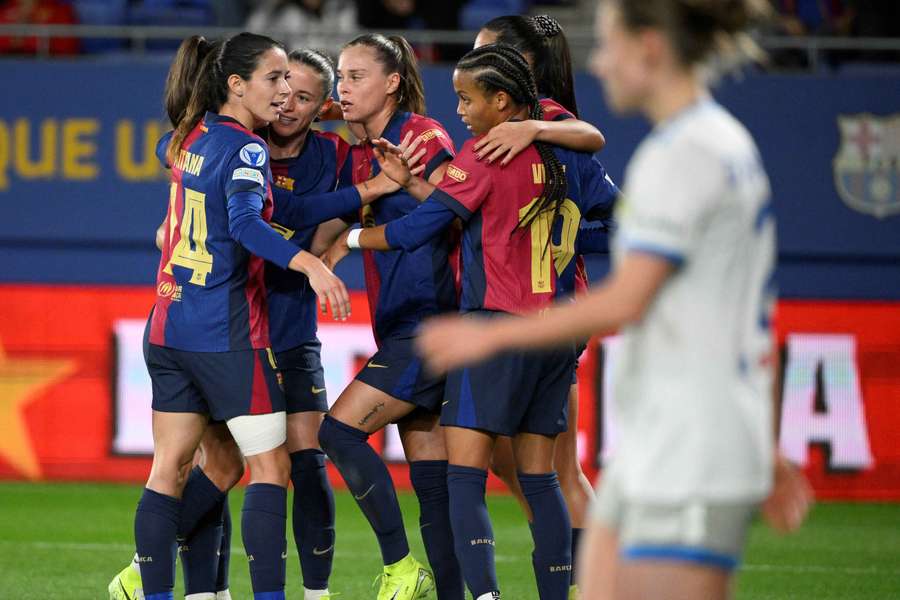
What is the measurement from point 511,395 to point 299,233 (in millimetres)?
1174

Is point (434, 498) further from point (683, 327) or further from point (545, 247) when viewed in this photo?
point (683, 327)

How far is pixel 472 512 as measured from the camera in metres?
4.07

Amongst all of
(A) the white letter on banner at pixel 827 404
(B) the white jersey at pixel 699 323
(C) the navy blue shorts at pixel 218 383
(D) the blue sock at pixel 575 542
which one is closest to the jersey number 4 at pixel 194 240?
(C) the navy blue shorts at pixel 218 383

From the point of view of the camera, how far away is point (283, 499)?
4.29m

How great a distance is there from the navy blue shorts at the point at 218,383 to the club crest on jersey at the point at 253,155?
0.60m

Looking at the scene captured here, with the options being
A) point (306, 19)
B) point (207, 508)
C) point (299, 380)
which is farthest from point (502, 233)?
point (306, 19)

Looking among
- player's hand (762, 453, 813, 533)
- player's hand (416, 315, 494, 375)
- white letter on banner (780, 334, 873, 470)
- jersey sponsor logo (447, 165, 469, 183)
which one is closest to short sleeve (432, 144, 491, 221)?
jersey sponsor logo (447, 165, 469, 183)

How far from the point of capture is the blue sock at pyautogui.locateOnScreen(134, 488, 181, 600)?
167 inches

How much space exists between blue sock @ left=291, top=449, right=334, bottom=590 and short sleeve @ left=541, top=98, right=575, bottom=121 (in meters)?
1.44

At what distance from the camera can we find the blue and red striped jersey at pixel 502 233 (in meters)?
4.10

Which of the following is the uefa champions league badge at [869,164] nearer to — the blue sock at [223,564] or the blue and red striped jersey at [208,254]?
the blue sock at [223,564]

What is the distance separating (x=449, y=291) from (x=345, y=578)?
1712mm

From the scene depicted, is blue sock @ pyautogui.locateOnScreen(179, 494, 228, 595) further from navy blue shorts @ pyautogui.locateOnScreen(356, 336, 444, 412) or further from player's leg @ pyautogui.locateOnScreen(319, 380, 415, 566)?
navy blue shorts @ pyautogui.locateOnScreen(356, 336, 444, 412)

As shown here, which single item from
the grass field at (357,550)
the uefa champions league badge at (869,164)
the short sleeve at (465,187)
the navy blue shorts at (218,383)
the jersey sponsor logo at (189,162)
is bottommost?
the grass field at (357,550)
